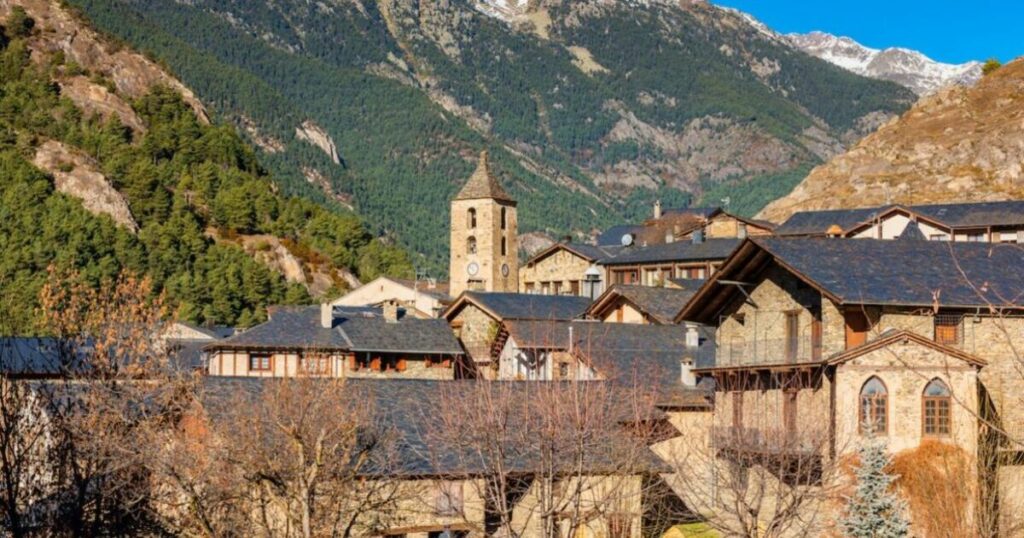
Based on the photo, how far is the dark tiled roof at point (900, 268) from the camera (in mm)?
41375

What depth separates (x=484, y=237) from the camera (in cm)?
10619

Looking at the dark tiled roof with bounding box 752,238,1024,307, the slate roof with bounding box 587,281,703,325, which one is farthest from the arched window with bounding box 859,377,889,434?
the slate roof with bounding box 587,281,703,325

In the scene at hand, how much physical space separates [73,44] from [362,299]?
75.8 m

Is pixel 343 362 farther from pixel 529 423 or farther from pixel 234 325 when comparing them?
pixel 234 325

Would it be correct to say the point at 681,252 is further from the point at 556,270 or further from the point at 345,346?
the point at 345,346

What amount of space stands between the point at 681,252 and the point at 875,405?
47700 mm

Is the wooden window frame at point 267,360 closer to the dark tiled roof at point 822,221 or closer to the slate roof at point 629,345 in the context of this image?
the slate roof at point 629,345

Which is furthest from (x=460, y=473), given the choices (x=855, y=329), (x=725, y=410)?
(x=725, y=410)

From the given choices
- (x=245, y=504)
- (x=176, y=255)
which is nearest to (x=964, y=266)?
(x=245, y=504)

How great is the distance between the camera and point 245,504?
32.2 metres

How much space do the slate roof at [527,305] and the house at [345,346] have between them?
8.20 ft

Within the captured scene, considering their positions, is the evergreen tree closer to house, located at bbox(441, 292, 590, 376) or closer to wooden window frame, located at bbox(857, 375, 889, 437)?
wooden window frame, located at bbox(857, 375, 889, 437)

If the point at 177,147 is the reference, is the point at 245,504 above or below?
below

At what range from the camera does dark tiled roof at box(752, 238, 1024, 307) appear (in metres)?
41.4
